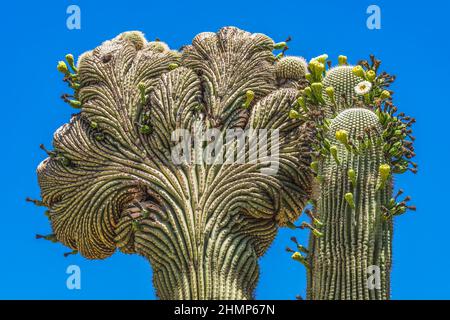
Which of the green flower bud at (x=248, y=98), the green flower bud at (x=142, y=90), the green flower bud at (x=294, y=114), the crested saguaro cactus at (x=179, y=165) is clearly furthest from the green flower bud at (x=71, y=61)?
the green flower bud at (x=294, y=114)

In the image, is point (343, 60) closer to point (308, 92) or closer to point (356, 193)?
point (308, 92)

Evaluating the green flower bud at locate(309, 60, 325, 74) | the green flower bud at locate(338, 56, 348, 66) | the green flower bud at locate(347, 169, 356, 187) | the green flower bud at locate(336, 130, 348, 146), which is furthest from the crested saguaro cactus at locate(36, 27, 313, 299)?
the green flower bud at locate(347, 169, 356, 187)

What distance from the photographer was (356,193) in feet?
39.5

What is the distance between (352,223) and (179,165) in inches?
124

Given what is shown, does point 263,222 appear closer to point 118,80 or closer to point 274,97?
point 274,97

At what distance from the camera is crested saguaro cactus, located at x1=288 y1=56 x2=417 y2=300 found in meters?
11.8

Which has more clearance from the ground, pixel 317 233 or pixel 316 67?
pixel 316 67

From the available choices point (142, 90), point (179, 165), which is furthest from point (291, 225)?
point (142, 90)

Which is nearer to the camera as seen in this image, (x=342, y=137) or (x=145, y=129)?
(x=342, y=137)

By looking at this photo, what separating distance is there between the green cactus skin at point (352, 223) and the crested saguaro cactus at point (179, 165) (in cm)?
100

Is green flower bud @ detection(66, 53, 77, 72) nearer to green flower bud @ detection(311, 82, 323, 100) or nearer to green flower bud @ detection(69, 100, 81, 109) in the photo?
green flower bud @ detection(69, 100, 81, 109)

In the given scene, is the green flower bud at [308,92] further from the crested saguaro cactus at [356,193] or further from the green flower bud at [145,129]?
the green flower bud at [145,129]

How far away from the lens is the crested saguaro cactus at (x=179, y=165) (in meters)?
13.5
